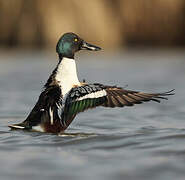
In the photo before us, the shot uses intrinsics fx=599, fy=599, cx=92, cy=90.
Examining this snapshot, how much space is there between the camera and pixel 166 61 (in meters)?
13.5

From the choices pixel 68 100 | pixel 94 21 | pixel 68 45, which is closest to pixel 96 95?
pixel 68 100

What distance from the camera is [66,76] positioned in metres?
5.63

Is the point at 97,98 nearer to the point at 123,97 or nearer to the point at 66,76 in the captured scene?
the point at 123,97

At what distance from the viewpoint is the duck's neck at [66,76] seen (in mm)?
5535

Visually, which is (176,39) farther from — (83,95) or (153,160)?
(153,160)

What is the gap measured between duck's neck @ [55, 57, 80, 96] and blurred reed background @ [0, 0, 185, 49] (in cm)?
776

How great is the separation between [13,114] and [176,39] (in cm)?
923

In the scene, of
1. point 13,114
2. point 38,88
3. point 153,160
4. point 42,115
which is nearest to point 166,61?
point 38,88

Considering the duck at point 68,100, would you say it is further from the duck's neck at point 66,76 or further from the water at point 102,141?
the water at point 102,141

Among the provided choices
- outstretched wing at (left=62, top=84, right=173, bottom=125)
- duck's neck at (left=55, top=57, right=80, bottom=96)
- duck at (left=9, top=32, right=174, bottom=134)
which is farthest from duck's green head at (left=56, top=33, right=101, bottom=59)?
outstretched wing at (left=62, top=84, right=173, bottom=125)

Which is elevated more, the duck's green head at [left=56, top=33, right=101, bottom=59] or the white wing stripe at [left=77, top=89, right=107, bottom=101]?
the duck's green head at [left=56, top=33, right=101, bottom=59]

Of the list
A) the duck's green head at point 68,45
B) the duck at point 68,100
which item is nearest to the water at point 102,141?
the duck at point 68,100

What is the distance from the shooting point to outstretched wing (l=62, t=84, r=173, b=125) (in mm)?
5367

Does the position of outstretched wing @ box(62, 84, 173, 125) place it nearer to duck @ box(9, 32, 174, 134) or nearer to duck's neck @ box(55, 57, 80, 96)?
duck @ box(9, 32, 174, 134)
